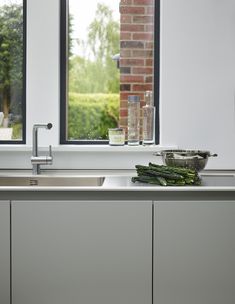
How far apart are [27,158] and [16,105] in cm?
39

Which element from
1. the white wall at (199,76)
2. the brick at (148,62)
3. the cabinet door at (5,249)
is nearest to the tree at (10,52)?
the brick at (148,62)

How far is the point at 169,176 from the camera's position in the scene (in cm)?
257

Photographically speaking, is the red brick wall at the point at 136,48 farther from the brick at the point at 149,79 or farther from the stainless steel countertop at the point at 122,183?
the stainless steel countertop at the point at 122,183

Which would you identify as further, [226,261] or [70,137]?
[70,137]

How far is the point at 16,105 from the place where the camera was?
11.1 feet

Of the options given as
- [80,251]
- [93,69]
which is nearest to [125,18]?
[93,69]

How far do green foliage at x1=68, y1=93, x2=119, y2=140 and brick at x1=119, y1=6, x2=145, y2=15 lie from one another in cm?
54

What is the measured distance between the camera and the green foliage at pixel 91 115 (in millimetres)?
3375

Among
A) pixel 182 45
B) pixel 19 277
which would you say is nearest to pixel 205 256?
pixel 19 277

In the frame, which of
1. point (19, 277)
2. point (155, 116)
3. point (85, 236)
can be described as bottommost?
point (19, 277)

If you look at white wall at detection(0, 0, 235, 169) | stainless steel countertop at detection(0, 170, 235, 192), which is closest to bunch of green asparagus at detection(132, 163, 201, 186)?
stainless steel countertop at detection(0, 170, 235, 192)

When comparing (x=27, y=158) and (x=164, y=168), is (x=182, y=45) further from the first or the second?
(x=27, y=158)

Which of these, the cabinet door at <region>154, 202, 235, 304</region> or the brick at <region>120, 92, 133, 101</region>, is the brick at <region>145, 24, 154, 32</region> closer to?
the brick at <region>120, 92, 133, 101</region>

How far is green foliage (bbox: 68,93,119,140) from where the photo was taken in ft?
11.1
